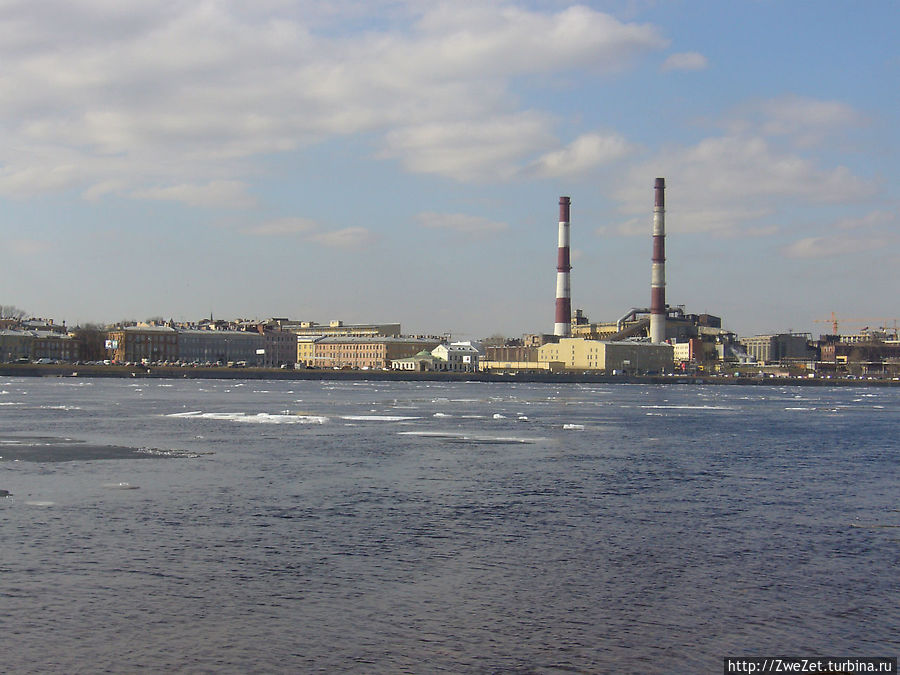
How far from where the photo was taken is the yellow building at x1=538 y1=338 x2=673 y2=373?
103 meters

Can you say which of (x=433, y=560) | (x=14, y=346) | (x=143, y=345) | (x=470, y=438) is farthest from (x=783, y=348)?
(x=433, y=560)

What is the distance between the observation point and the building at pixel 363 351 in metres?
121

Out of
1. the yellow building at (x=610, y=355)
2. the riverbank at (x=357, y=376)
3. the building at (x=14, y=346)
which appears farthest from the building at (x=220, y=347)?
the yellow building at (x=610, y=355)

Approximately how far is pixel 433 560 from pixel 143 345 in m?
106

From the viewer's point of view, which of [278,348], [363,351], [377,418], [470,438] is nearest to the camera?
[470,438]

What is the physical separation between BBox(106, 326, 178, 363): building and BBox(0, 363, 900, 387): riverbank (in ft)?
45.4

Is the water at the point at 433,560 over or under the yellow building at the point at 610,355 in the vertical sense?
under

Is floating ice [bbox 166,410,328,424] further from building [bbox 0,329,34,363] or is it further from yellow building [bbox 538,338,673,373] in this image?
building [bbox 0,329,34,363]

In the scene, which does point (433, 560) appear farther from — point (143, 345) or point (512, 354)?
point (143, 345)

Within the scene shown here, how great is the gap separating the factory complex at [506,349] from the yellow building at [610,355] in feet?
0.33

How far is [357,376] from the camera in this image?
3807 inches

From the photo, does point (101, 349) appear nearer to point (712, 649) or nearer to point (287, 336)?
point (287, 336)

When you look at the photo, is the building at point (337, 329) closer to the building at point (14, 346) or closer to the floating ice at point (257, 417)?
the building at point (14, 346)

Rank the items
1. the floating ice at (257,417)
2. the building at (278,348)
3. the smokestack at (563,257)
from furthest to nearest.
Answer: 1. the building at (278,348)
2. the smokestack at (563,257)
3. the floating ice at (257,417)
